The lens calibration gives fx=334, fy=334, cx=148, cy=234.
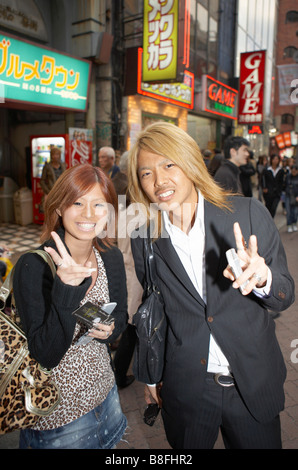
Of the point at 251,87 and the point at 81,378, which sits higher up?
the point at 251,87

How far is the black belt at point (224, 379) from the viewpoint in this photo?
164cm

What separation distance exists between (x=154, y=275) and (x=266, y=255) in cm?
60

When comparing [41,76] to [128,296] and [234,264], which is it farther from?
[234,264]

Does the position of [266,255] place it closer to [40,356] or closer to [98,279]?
[98,279]

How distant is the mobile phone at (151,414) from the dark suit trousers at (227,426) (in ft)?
0.75

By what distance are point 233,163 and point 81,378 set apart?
4.26 meters

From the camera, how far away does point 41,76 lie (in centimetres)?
728

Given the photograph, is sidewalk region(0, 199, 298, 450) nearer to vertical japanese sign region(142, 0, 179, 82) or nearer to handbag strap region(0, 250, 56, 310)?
handbag strap region(0, 250, 56, 310)

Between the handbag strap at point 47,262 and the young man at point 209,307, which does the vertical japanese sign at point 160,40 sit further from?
the handbag strap at point 47,262

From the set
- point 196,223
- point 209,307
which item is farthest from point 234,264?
point 196,223

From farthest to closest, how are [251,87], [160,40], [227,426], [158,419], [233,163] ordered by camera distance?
[251,87], [160,40], [233,163], [158,419], [227,426]

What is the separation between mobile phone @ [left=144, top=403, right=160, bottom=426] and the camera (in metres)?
1.91

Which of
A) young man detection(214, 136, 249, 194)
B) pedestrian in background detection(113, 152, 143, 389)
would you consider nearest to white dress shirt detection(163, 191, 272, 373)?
pedestrian in background detection(113, 152, 143, 389)
